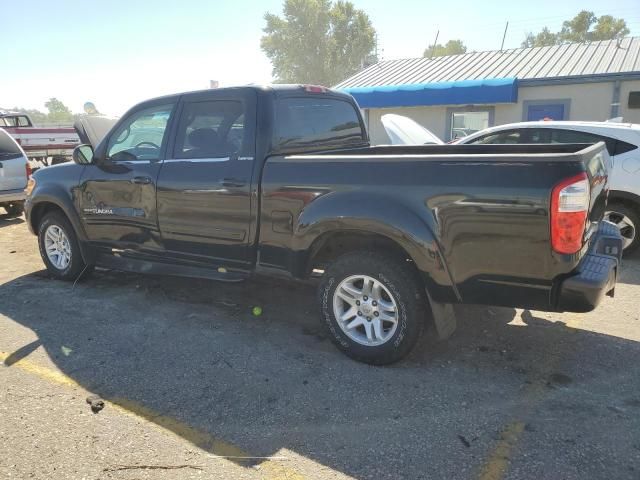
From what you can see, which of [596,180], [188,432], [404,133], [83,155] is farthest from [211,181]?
[404,133]

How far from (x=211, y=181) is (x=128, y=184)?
3.51 ft

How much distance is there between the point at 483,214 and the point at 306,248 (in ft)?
4.16

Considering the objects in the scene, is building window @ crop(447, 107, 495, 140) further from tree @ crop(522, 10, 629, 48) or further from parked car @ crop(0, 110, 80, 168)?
tree @ crop(522, 10, 629, 48)

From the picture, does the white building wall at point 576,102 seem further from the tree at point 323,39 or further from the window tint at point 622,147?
the tree at point 323,39

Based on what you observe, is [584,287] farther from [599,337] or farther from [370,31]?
[370,31]

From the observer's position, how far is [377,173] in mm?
3242

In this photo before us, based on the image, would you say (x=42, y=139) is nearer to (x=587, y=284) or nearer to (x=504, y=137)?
(x=504, y=137)

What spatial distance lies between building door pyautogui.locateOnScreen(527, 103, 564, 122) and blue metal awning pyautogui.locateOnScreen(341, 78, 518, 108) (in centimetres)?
59

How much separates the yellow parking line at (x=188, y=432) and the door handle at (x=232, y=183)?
169 cm

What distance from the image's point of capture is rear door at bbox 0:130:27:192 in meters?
Answer: 8.85

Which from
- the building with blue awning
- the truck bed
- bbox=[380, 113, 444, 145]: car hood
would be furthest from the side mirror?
the building with blue awning

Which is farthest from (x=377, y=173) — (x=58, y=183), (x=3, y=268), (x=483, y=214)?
(x=3, y=268)

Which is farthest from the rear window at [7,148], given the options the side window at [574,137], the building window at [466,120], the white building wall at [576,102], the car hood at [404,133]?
the building window at [466,120]

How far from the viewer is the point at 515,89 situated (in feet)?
46.8
